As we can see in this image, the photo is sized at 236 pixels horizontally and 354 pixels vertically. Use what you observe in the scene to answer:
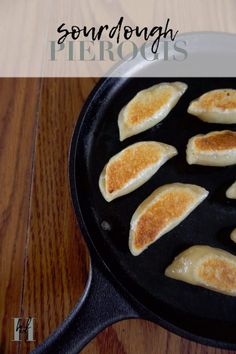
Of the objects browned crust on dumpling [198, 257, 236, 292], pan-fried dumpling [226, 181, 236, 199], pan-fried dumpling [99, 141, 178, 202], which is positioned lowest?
browned crust on dumpling [198, 257, 236, 292]

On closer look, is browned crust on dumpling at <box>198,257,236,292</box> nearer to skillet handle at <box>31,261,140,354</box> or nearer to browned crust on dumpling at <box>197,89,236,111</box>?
skillet handle at <box>31,261,140,354</box>

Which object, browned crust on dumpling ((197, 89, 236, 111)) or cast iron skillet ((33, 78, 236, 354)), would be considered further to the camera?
browned crust on dumpling ((197, 89, 236, 111))

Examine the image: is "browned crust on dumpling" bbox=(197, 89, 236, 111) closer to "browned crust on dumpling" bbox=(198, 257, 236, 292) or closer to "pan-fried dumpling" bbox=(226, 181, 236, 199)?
"pan-fried dumpling" bbox=(226, 181, 236, 199)

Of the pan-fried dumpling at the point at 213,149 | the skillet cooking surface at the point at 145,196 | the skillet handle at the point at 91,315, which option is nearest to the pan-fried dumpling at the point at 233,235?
the skillet cooking surface at the point at 145,196

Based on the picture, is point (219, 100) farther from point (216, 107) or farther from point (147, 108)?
point (147, 108)

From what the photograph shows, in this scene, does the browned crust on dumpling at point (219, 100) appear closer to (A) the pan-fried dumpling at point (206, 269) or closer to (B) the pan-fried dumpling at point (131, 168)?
(B) the pan-fried dumpling at point (131, 168)

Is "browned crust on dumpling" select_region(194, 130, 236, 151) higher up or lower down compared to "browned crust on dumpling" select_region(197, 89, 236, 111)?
lower down

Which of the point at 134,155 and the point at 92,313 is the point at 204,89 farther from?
the point at 92,313

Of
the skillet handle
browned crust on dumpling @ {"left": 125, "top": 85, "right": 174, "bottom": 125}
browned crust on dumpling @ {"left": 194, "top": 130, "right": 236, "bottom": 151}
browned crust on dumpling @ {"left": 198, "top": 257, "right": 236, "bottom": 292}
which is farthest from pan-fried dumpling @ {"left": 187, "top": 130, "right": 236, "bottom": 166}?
the skillet handle

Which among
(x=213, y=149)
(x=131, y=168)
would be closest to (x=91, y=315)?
(x=131, y=168)
